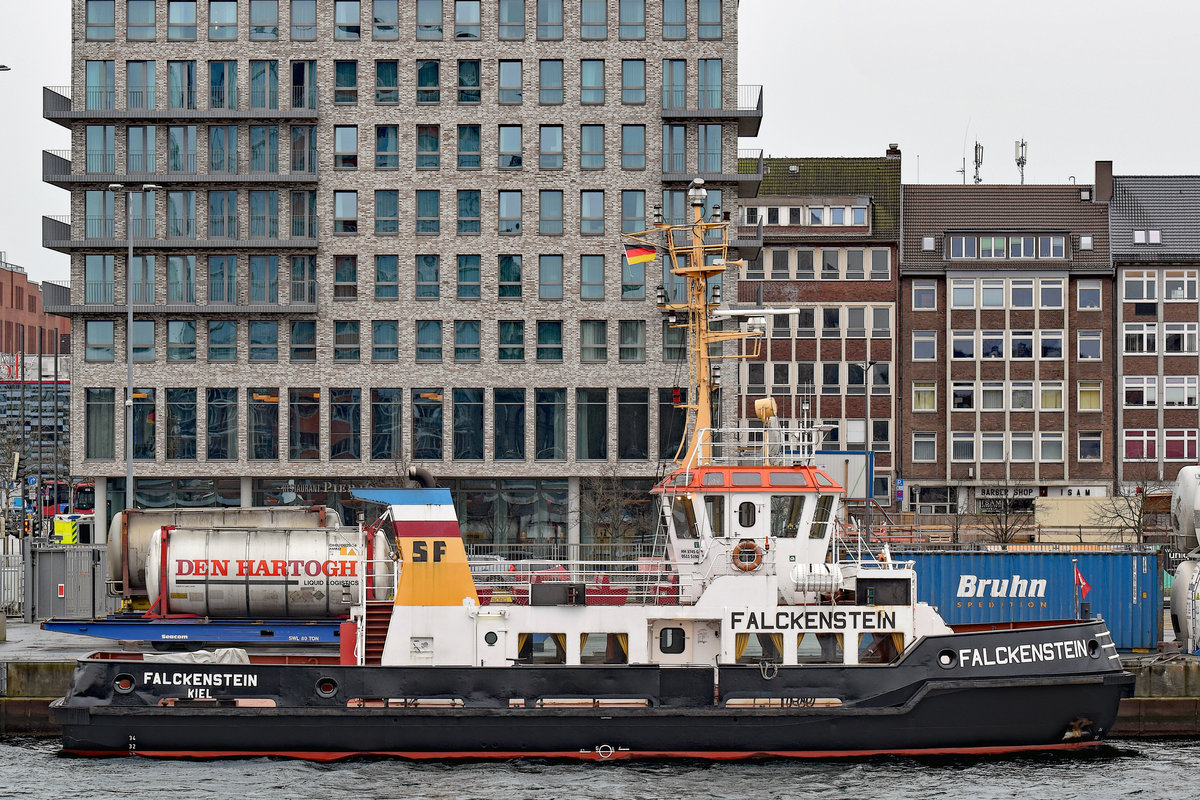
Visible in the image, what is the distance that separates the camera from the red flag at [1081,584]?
3167 centimetres

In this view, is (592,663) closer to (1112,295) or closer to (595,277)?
(595,277)

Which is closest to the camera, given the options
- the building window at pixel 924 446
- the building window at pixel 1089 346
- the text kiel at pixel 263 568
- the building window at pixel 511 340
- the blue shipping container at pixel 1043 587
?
the text kiel at pixel 263 568

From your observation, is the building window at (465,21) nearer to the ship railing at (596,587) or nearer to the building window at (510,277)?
the building window at (510,277)

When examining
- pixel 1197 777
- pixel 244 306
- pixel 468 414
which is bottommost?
pixel 1197 777

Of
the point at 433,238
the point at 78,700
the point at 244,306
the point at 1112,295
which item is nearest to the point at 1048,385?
the point at 1112,295

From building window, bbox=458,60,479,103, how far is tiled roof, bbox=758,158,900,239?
19.7 meters

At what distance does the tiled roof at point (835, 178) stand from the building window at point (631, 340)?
17636mm

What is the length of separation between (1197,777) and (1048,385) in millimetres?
49218

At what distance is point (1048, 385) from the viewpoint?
72.8m

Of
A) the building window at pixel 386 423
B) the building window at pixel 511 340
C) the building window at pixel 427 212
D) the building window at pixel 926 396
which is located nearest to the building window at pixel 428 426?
the building window at pixel 386 423

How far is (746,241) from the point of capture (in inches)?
2398

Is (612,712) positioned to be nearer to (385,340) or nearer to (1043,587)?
(1043,587)

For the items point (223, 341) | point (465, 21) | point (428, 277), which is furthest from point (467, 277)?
point (465, 21)

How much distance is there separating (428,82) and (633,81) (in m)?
8.18
